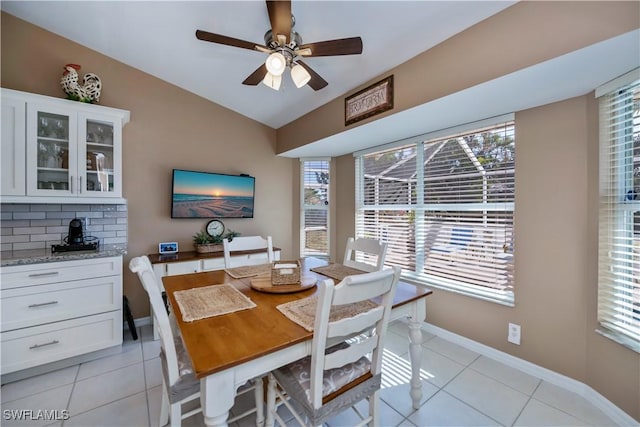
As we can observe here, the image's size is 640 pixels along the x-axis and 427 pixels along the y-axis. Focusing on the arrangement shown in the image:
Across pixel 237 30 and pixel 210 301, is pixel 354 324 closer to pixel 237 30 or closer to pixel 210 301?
pixel 210 301

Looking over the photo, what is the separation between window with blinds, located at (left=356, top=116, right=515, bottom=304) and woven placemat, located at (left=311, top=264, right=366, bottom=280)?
110 cm

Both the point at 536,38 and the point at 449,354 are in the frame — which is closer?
the point at 536,38

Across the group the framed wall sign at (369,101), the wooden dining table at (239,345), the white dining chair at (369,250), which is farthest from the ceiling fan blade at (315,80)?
the wooden dining table at (239,345)

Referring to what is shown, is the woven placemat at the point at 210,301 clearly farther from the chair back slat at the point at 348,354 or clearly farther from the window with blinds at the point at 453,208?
the window with blinds at the point at 453,208

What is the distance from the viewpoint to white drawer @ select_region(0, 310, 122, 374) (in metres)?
1.88

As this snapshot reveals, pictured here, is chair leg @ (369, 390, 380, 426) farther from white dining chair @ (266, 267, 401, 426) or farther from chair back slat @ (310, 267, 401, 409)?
chair back slat @ (310, 267, 401, 409)

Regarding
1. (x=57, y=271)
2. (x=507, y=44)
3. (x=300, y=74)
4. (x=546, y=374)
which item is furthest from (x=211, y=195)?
(x=546, y=374)

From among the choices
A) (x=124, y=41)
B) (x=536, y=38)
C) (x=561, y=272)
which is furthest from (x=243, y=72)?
(x=561, y=272)

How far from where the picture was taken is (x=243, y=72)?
2570 mm

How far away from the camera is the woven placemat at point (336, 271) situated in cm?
191

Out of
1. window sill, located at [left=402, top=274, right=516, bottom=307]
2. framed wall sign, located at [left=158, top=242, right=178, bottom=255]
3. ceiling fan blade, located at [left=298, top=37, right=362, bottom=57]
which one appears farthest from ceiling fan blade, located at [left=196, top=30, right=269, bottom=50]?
window sill, located at [left=402, top=274, right=516, bottom=307]

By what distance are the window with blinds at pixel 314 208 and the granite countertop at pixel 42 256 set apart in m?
2.26

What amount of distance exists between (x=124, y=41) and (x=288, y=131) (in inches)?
73.0

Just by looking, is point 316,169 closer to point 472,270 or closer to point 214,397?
point 472,270
